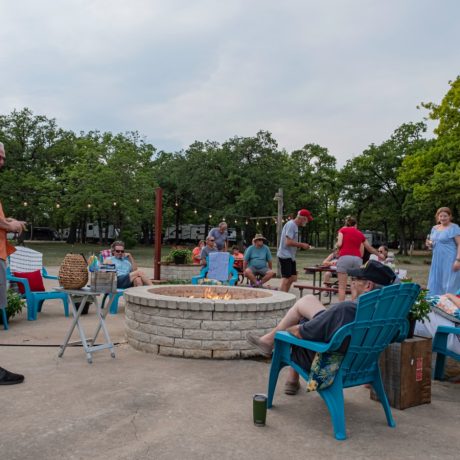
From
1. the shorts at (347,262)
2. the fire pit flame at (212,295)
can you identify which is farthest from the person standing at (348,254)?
the fire pit flame at (212,295)

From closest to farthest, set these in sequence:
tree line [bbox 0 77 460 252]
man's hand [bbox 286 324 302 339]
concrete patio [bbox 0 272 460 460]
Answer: concrete patio [bbox 0 272 460 460], man's hand [bbox 286 324 302 339], tree line [bbox 0 77 460 252]

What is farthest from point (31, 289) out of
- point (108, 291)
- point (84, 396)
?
point (84, 396)

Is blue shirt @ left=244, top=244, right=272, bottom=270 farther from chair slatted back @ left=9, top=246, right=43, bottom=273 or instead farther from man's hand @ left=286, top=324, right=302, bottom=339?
man's hand @ left=286, top=324, right=302, bottom=339

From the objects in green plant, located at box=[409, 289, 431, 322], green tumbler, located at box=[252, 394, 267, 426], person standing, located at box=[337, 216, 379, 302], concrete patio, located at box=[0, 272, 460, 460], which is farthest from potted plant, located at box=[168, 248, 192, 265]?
green tumbler, located at box=[252, 394, 267, 426]

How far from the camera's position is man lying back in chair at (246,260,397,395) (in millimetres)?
3199

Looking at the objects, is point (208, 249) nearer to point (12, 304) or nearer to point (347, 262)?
point (347, 262)

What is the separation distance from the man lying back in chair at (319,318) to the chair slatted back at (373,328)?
12 centimetres

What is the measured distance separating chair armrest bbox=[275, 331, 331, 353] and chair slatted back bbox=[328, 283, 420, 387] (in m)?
0.12

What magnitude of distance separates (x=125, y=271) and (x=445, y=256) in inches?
200

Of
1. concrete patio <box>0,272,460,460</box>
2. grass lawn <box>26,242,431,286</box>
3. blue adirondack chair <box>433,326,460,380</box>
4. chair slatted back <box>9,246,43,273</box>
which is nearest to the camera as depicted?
concrete patio <box>0,272,460,460</box>

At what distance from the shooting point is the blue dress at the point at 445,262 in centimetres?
646

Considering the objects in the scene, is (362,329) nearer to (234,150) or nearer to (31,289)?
(31,289)

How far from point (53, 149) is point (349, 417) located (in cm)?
3756

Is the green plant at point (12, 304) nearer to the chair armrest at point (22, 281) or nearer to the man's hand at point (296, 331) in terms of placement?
the chair armrest at point (22, 281)
